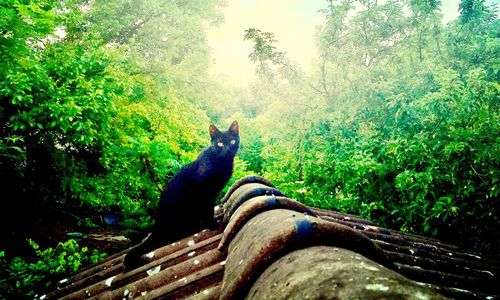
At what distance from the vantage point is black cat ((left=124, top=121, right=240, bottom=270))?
9.16ft

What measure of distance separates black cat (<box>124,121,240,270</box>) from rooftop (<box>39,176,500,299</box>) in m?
0.30

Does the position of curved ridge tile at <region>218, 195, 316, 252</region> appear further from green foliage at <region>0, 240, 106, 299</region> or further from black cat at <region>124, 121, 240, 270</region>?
green foliage at <region>0, 240, 106, 299</region>

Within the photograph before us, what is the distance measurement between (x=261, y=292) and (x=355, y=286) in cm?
28

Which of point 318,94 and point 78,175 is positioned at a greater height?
point 318,94

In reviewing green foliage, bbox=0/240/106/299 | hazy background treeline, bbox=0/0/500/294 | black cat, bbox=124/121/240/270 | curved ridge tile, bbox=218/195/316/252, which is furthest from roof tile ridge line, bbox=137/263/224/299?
hazy background treeline, bbox=0/0/500/294

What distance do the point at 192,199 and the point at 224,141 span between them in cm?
95

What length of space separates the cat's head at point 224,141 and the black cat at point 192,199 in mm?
13

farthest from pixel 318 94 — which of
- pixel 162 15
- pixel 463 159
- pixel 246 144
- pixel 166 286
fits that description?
pixel 166 286

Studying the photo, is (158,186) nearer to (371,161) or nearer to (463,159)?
(371,161)

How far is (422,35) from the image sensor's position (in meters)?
15.1

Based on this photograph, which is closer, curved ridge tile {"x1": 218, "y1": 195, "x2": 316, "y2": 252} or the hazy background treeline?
curved ridge tile {"x1": 218, "y1": 195, "x2": 316, "y2": 252}

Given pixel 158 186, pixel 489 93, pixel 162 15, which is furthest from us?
pixel 162 15

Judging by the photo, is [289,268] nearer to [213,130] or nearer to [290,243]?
[290,243]

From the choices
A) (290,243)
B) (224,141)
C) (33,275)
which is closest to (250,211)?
(290,243)
